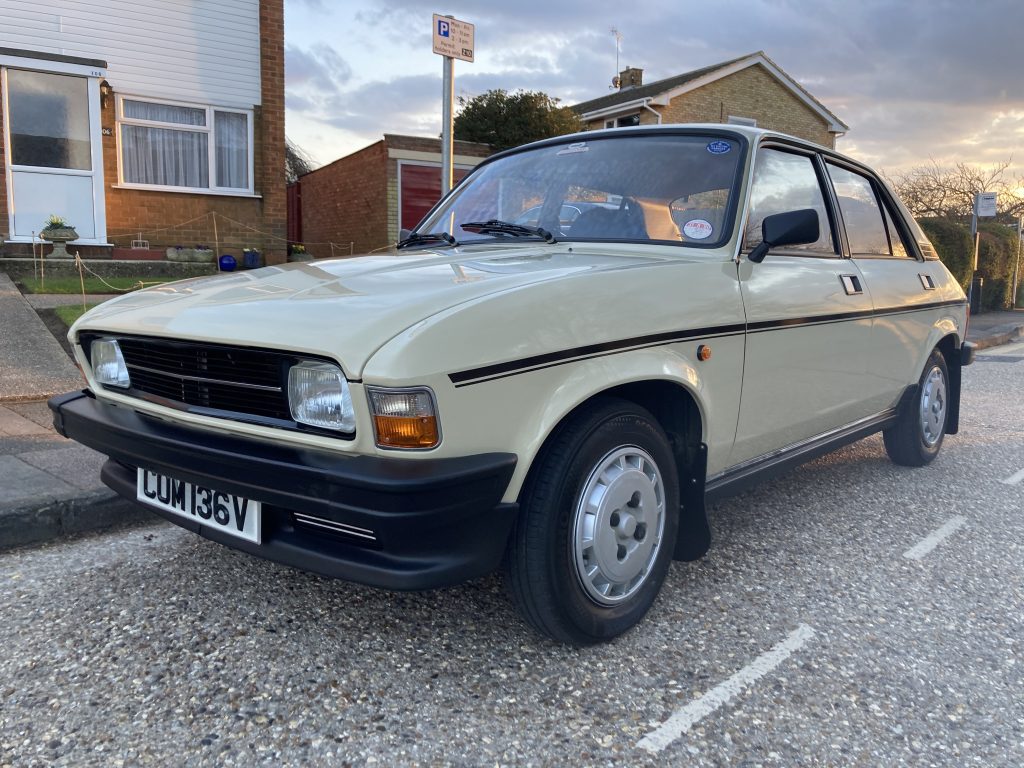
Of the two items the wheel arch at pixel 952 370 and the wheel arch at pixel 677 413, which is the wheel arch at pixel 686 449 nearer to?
the wheel arch at pixel 677 413

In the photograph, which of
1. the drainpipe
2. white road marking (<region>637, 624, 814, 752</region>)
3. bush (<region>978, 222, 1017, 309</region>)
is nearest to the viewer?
white road marking (<region>637, 624, 814, 752</region>)

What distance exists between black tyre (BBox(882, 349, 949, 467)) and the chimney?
2591cm

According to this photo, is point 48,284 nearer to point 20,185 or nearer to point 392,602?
point 20,185

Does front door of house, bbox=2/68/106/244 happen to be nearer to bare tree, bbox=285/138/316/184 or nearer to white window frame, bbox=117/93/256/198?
white window frame, bbox=117/93/256/198

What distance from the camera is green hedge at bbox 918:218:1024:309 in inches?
631

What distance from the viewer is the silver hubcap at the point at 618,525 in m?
2.41

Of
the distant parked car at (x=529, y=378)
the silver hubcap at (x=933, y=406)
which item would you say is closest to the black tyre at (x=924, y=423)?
the silver hubcap at (x=933, y=406)

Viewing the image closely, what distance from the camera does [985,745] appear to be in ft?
6.88

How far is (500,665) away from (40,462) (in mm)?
2864

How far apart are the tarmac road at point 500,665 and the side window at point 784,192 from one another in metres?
1.31

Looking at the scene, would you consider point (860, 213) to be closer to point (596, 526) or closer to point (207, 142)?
point (596, 526)

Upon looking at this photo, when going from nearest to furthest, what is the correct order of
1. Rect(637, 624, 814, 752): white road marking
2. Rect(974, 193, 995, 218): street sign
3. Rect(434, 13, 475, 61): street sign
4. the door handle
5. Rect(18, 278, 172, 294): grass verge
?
Rect(637, 624, 814, 752): white road marking < the door handle < Rect(434, 13, 475, 61): street sign < Rect(18, 278, 172, 294): grass verge < Rect(974, 193, 995, 218): street sign

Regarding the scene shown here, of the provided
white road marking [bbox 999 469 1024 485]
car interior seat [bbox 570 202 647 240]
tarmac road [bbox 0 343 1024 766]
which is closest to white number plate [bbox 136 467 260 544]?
tarmac road [bbox 0 343 1024 766]

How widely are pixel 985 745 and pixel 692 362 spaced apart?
1317 mm
